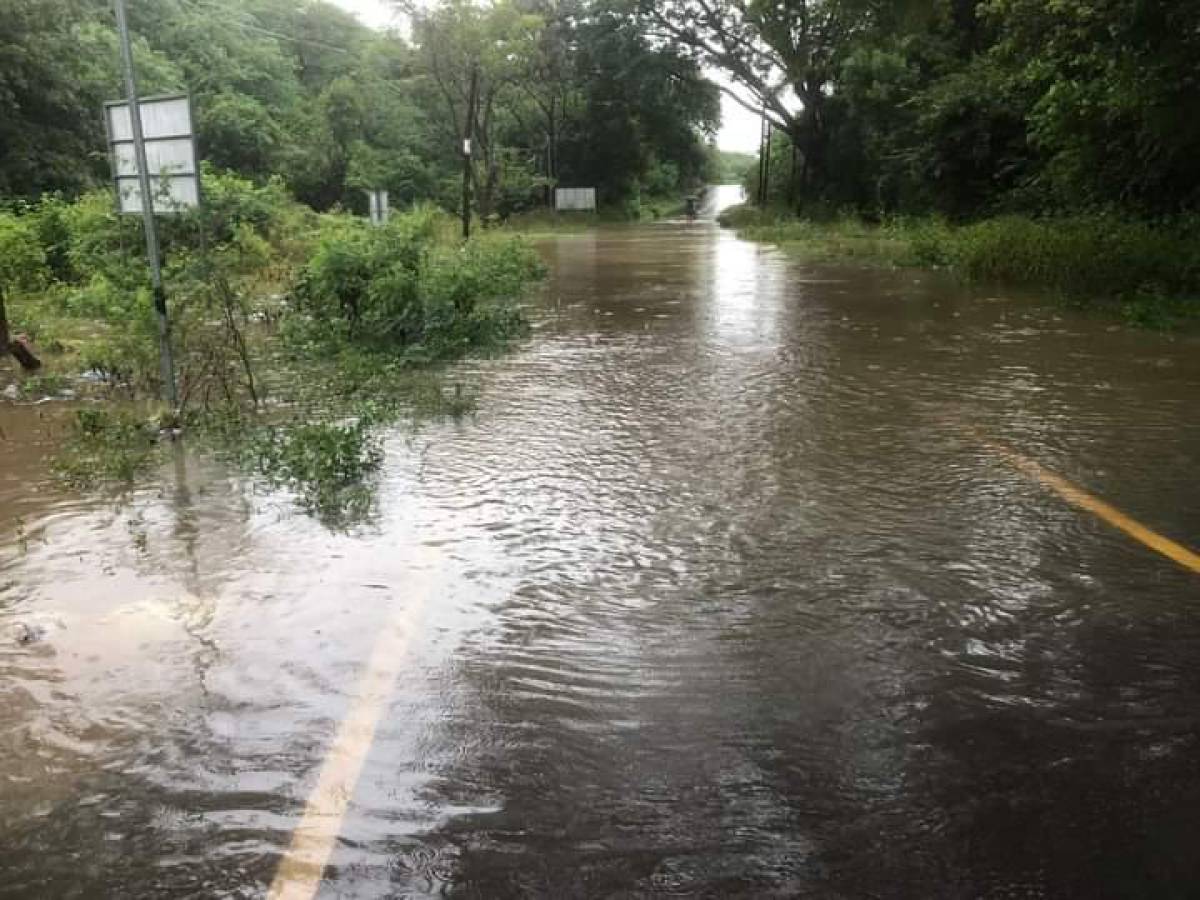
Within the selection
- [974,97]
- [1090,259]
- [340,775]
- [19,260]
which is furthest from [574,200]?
[340,775]

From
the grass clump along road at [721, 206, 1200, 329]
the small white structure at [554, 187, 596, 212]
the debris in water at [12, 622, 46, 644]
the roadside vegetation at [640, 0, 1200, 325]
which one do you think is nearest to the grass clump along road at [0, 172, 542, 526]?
the debris in water at [12, 622, 46, 644]

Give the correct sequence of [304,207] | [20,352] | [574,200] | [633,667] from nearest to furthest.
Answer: [633,667], [20,352], [304,207], [574,200]

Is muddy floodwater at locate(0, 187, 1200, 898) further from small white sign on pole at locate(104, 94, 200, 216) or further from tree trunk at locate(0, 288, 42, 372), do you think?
tree trunk at locate(0, 288, 42, 372)

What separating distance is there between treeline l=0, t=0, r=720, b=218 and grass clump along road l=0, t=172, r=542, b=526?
1275 cm

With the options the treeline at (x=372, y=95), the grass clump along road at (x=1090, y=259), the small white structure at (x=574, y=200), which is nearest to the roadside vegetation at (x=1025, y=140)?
the grass clump along road at (x=1090, y=259)

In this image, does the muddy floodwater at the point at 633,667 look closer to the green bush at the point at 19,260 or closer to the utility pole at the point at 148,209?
the utility pole at the point at 148,209

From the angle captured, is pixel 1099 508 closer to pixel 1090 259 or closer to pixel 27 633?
pixel 27 633

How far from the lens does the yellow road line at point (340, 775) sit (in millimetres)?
2992

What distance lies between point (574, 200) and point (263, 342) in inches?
1869

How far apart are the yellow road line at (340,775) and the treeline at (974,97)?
763 centimetres

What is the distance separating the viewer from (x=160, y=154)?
8227 mm

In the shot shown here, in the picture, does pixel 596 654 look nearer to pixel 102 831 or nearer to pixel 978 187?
pixel 102 831

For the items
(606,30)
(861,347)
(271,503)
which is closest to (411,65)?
(606,30)

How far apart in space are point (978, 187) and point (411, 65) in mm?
→ 19073
